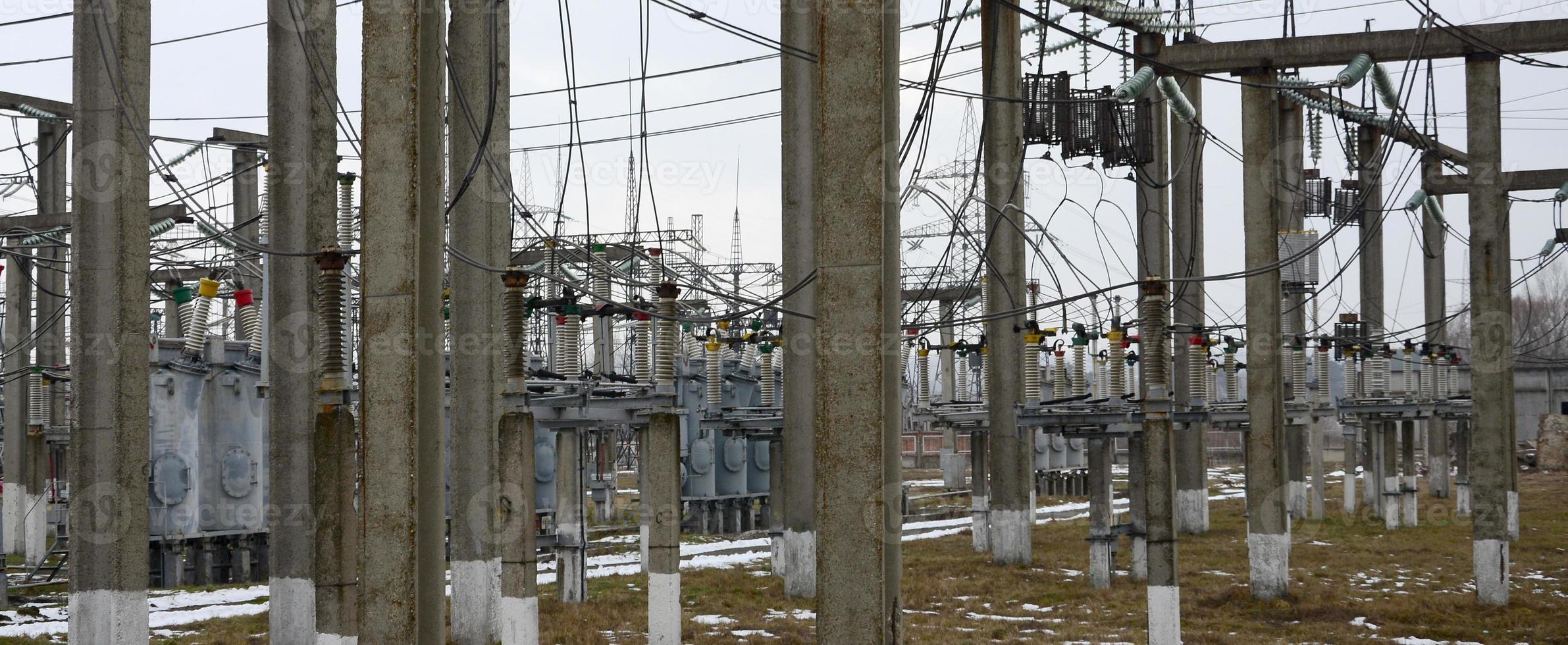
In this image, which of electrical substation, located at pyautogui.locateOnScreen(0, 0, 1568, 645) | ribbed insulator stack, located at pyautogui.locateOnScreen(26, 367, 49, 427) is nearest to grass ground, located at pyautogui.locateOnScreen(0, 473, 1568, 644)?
electrical substation, located at pyautogui.locateOnScreen(0, 0, 1568, 645)

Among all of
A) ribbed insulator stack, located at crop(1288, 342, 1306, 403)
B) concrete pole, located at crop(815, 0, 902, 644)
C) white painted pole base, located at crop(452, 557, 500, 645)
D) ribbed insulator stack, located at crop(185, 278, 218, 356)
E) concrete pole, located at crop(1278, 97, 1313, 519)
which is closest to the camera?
concrete pole, located at crop(815, 0, 902, 644)

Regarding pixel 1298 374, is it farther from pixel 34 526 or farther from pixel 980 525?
pixel 34 526

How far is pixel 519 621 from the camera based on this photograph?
11453 millimetres

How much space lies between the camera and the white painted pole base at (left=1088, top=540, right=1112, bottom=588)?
17266mm

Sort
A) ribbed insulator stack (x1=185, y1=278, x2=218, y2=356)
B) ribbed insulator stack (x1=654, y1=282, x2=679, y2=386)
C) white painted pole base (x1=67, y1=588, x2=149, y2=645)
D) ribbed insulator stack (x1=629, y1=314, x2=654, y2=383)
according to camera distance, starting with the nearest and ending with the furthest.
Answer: white painted pole base (x1=67, y1=588, x2=149, y2=645) < ribbed insulator stack (x1=654, y1=282, x2=679, y2=386) < ribbed insulator stack (x1=629, y1=314, x2=654, y2=383) < ribbed insulator stack (x1=185, y1=278, x2=218, y2=356)

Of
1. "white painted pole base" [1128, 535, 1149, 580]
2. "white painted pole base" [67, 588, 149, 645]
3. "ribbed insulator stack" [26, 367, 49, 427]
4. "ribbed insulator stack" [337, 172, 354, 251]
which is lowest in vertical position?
"white painted pole base" [1128, 535, 1149, 580]

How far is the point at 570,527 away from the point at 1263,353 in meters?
7.93

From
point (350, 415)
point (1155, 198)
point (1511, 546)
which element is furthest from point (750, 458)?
point (350, 415)

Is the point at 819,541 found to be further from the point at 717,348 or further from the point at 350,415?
the point at 717,348

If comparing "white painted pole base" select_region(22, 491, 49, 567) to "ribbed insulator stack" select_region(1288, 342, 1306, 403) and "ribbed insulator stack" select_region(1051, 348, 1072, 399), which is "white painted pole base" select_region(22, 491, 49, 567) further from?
"ribbed insulator stack" select_region(1288, 342, 1306, 403)

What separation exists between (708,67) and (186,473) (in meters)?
9.62

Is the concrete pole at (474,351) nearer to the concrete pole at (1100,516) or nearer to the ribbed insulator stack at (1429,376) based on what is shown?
the concrete pole at (1100,516)

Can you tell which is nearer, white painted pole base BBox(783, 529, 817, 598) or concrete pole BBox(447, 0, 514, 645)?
concrete pole BBox(447, 0, 514, 645)

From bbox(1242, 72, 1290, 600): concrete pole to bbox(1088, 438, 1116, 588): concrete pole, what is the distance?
1832mm
